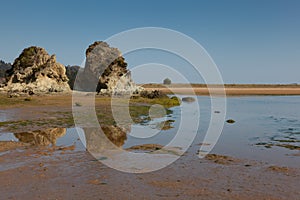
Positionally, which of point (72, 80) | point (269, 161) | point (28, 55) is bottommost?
point (269, 161)

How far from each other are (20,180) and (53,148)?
371cm

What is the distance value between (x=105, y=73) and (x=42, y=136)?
2892 cm

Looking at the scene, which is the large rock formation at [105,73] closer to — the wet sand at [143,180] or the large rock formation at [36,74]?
the large rock formation at [36,74]

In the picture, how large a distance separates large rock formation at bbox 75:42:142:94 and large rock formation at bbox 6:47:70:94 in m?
3.68

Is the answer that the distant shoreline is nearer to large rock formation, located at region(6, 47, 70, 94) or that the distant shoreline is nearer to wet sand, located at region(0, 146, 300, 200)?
large rock formation, located at region(6, 47, 70, 94)

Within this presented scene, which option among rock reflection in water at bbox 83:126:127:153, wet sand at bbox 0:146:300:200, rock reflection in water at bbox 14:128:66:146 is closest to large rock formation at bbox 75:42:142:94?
rock reflection in water at bbox 83:126:127:153

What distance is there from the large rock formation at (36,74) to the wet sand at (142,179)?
1174 inches

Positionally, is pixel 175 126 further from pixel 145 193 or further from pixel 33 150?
pixel 145 193

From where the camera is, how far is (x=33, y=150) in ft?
33.3

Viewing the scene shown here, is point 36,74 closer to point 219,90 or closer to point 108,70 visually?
point 108,70

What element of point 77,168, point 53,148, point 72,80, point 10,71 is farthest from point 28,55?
point 77,168

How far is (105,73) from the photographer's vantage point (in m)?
41.0

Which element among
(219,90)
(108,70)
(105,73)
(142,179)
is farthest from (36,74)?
(219,90)

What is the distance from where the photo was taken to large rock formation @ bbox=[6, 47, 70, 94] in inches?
1473
